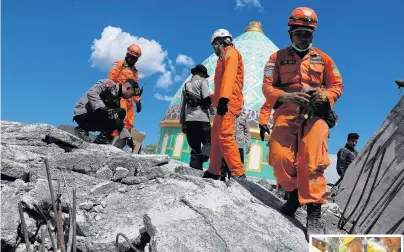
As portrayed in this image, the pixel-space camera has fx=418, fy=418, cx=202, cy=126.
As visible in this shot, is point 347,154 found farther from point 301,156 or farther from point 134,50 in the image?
point 301,156

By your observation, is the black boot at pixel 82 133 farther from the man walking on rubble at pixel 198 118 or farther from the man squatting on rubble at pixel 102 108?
the man walking on rubble at pixel 198 118

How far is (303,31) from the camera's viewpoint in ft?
11.1

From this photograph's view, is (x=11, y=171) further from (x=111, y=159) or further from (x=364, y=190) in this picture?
(x=364, y=190)

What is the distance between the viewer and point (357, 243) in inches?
83.3

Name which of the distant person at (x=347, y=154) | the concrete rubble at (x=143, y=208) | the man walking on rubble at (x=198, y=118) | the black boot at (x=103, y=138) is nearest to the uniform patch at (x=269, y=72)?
the concrete rubble at (x=143, y=208)

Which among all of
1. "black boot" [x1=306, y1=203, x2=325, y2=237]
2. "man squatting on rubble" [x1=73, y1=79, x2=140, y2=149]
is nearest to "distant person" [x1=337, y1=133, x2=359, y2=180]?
"man squatting on rubble" [x1=73, y1=79, x2=140, y2=149]

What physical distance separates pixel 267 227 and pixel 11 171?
201cm

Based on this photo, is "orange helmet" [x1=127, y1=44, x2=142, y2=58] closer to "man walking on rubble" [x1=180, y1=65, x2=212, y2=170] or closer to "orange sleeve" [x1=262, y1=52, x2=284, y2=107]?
"man walking on rubble" [x1=180, y1=65, x2=212, y2=170]

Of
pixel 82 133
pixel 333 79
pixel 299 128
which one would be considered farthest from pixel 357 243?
pixel 82 133

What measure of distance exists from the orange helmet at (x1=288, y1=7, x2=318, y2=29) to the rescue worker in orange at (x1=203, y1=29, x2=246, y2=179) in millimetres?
1101

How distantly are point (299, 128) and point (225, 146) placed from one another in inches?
42.0

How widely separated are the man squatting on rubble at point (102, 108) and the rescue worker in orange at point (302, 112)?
2.69 meters

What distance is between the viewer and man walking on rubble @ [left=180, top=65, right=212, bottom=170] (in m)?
5.58

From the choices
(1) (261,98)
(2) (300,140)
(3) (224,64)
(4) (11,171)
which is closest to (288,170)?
(2) (300,140)
